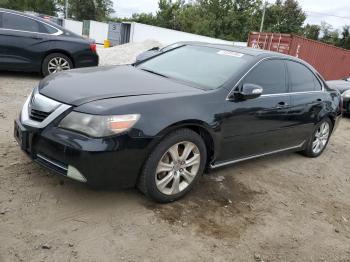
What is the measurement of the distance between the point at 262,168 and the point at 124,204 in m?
2.28

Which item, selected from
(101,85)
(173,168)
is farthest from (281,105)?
(101,85)

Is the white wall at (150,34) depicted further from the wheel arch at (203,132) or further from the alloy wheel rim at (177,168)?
the alloy wheel rim at (177,168)

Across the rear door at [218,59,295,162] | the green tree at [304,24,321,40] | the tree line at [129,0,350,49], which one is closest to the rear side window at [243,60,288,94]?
the rear door at [218,59,295,162]

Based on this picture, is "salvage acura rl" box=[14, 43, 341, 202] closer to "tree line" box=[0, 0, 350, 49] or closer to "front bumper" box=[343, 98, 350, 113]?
"front bumper" box=[343, 98, 350, 113]

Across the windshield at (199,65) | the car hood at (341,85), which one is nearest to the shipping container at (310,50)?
the car hood at (341,85)

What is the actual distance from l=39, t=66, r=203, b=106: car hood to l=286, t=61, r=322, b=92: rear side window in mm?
1785

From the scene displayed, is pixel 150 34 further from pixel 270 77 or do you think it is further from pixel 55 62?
pixel 270 77

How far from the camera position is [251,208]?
4145 millimetres

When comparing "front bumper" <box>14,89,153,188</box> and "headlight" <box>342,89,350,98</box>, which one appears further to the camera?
"headlight" <box>342,89,350,98</box>

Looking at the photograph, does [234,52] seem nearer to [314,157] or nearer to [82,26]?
[314,157]

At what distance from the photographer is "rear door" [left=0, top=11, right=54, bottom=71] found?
8.50 meters

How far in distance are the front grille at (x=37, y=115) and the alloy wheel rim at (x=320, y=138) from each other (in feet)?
13.5

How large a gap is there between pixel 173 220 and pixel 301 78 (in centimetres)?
296

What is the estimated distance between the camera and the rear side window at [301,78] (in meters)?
5.29
